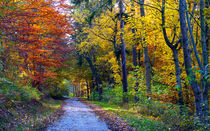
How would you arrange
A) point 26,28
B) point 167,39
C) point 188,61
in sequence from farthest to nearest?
point 26,28 → point 167,39 → point 188,61

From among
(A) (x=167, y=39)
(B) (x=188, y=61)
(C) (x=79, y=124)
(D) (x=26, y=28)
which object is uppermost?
(D) (x=26, y=28)

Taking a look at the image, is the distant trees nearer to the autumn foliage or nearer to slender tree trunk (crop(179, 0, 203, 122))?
slender tree trunk (crop(179, 0, 203, 122))

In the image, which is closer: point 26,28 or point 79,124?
point 26,28

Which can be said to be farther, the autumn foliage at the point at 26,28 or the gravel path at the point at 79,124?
the gravel path at the point at 79,124

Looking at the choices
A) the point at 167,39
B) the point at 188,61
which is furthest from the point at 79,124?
the point at 167,39

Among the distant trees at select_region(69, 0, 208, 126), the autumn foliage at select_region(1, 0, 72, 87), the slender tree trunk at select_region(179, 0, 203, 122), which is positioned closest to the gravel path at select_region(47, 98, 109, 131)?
the distant trees at select_region(69, 0, 208, 126)

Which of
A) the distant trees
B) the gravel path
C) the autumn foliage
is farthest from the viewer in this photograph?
the gravel path

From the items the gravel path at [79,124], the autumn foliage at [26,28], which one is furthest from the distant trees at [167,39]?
the gravel path at [79,124]

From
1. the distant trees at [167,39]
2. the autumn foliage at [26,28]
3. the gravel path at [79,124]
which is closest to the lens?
the distant trees at [167,39]

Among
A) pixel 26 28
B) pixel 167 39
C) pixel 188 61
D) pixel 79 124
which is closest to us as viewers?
pixel 188 61

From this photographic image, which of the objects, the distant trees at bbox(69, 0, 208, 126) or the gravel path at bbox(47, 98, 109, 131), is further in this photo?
the gravel path at bbox(47, 98, 109, 131)

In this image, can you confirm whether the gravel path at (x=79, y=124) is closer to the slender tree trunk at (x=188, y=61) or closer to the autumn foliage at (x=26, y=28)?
the autumn foliage at (x=26, y=28)

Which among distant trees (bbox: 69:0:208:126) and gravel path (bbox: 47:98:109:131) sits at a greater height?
distant trees (bbox: 69:0:208:126)

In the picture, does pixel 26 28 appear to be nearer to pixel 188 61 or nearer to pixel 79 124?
pixel 79 124
